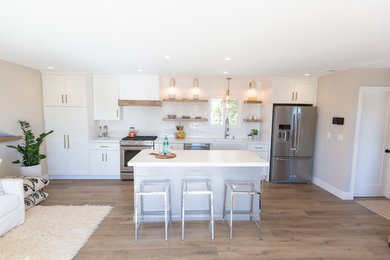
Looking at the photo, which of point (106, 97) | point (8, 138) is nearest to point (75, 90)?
point (106, 97)

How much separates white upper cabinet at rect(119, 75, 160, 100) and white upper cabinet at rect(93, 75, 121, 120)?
160 millimetres

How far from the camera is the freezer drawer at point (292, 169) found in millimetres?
4539

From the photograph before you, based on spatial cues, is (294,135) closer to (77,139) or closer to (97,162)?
(97,162)

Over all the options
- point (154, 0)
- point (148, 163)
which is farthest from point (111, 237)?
point (154, 0)

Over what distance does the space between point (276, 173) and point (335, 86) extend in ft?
7.12

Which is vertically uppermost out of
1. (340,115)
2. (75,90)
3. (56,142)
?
(75,90)

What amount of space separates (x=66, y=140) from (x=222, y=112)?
3.76m

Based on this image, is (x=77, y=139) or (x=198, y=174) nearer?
(x=198, y=174)

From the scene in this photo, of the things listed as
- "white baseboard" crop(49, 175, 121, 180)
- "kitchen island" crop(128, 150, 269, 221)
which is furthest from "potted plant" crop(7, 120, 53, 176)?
"kitchen island" crop(128, 150, 269, 221)

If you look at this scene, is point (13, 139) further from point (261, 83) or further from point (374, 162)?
point (374, 162)

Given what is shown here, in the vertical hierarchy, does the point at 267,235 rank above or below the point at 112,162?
below

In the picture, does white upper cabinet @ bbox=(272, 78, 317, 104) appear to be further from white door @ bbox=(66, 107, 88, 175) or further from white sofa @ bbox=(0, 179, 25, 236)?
white sofa @ bbox=(0, 179, 25, 236)

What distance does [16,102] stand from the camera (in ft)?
12.1

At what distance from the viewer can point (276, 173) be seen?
457 cm
